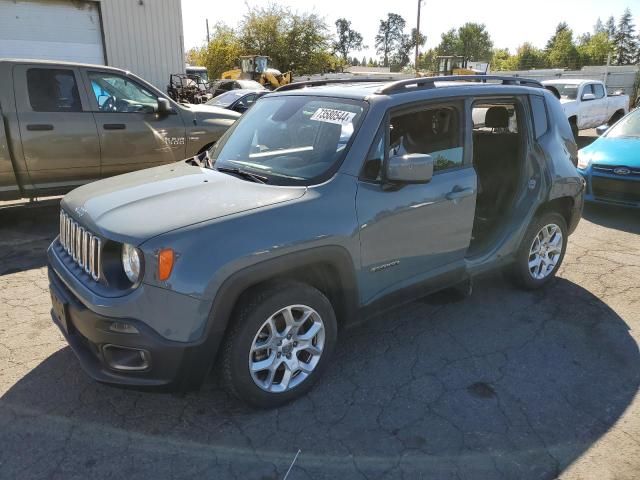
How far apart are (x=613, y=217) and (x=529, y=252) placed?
12.1 feet

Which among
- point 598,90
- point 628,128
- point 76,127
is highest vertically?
point 598,90

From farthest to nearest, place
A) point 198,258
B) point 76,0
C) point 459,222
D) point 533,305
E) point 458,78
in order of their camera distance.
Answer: point 76,0
point 533,305
point 458,78
point 459,222
point 198,258

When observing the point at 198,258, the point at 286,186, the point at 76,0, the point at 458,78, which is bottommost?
the point at 198,258

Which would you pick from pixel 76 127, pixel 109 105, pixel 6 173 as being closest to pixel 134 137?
pixel 109 105

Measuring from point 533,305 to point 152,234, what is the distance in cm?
322

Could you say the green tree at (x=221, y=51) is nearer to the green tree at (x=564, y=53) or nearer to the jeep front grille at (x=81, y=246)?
the jeep front grille at (x=81, y=246)

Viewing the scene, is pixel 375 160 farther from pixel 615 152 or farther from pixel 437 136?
pixel 615 152

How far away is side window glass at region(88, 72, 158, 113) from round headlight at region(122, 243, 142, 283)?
15.0 ft

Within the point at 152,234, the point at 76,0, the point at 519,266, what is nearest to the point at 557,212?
the point at 519,266

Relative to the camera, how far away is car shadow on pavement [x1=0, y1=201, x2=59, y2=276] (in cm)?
504

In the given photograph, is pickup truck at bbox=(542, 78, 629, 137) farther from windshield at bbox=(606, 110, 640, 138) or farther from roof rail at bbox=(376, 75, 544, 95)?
roof rail at bbox=(376, 75, 544, 95)

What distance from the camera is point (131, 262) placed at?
244cm

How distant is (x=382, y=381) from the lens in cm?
314

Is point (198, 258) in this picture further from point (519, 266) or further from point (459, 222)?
point (519, 266)
